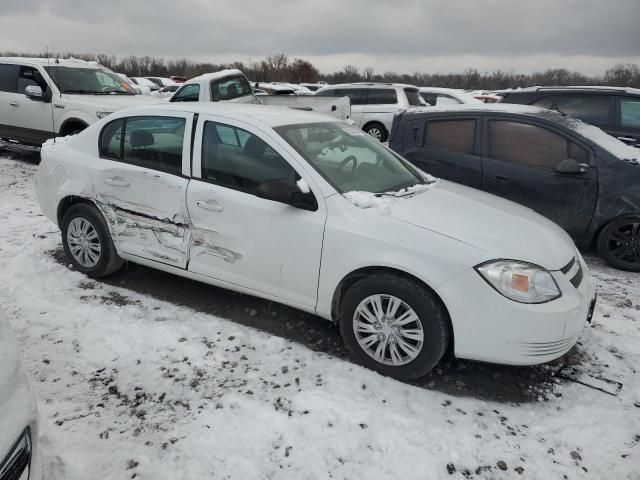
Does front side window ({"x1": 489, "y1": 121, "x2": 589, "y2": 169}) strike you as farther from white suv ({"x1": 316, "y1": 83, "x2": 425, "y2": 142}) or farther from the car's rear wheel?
the car's rear wheel

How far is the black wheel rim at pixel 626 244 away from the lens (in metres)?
5.09

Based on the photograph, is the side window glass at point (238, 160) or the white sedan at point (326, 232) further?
the side window glass at point (238, 160)

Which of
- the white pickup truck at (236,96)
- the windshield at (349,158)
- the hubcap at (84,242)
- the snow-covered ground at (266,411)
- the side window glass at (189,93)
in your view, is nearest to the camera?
the snow-covered ground at (266,411)

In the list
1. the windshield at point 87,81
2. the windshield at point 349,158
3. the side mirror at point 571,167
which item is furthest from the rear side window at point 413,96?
the windshield at point 349,158

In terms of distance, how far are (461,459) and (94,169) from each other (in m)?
3.54

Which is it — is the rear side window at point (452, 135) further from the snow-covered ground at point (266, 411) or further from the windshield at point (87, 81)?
the windshield at point (87, 81)

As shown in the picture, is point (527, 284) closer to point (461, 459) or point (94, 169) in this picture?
point (461, 459)

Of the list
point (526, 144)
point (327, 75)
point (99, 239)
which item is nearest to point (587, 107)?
point (526, 144)

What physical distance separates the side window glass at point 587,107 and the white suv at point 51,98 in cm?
694

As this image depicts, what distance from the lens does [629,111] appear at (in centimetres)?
754

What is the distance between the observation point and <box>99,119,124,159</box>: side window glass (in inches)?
165

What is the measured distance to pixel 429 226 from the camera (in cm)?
306

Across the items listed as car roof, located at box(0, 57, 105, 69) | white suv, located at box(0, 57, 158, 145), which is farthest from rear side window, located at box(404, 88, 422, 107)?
car roof, located at box(0, 57, 105, 69)

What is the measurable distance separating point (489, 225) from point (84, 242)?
11.0 ft
